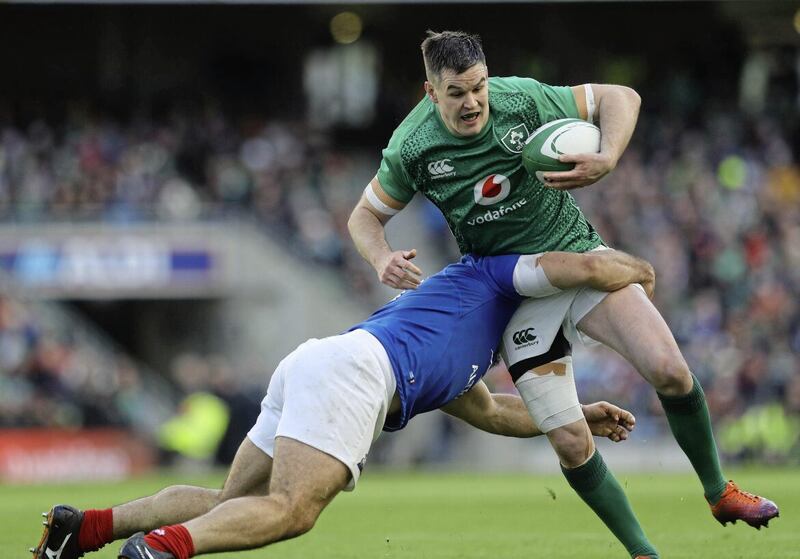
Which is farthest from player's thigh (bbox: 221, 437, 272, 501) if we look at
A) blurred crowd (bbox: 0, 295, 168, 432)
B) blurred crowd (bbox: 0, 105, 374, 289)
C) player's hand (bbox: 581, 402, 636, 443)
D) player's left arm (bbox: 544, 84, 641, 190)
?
blurred crowd (bbox: 0, 105, 374, 289)

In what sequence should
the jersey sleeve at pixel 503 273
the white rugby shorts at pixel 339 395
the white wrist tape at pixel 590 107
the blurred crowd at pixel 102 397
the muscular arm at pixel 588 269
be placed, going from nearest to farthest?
the white rugby shorts at pixel 339 395 < the muscular arm at pixel 588 269 < the jersey sleeve at pixel 503 273 < the white wrist tape at pixel 590 107 < the blurred crowd at pixel 102 397

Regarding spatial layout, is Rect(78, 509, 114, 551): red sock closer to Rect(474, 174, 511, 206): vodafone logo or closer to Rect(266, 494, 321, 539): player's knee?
Rect(266, 494, 321, 539): player's knee

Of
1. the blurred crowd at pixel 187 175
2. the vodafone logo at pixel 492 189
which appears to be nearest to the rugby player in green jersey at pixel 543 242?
Result: the vodafone logo at pixel 492 189

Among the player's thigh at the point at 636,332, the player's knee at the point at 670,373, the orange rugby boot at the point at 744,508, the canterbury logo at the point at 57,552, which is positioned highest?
the player's thigh at the point at 636,332

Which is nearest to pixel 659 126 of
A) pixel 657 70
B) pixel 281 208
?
pixel 657 70

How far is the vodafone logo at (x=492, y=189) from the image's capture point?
6754 mm

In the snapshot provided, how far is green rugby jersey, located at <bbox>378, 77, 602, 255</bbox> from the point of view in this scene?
676 cm

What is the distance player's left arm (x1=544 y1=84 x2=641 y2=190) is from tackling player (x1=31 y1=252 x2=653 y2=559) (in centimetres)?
46

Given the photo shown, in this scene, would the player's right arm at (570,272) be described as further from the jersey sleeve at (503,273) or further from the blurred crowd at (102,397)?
the blurred crowd at (102,397)

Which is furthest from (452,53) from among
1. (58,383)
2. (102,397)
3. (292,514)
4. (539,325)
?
(58,383)

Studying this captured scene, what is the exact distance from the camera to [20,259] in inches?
880

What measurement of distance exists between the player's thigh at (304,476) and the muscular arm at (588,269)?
Answer: 1.42 metres

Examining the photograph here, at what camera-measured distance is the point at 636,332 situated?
6652mm

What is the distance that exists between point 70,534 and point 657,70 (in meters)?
22.5
